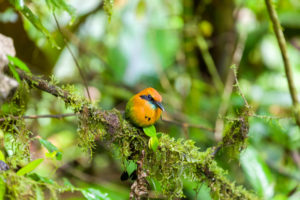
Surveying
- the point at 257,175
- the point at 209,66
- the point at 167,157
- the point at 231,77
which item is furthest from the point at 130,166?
the point at 209,66

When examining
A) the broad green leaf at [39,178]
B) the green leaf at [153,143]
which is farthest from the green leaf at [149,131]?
the broad green leaf at [39,178]

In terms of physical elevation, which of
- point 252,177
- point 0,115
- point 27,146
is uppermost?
point 0,115

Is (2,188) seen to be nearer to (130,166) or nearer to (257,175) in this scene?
(130,166)

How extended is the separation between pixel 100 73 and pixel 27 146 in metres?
2.66

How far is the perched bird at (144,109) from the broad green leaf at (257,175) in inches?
30.0

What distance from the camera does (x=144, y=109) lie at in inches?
61.6

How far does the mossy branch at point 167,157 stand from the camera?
4.81ft

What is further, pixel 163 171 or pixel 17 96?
pixel 163 171

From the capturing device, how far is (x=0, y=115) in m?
1.35

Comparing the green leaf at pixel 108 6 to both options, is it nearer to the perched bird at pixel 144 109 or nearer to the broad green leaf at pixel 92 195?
the perched bird at pixel 144 109

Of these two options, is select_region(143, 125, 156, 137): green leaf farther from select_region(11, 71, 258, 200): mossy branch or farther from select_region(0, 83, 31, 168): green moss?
select_region(0, 83, 31, 168): green moss

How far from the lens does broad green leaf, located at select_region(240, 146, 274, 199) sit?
82.4 inches

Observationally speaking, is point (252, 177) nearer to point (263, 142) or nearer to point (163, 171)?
point (163, 171)

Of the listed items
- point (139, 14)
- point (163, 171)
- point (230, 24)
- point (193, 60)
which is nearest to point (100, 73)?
point (139, 14)
